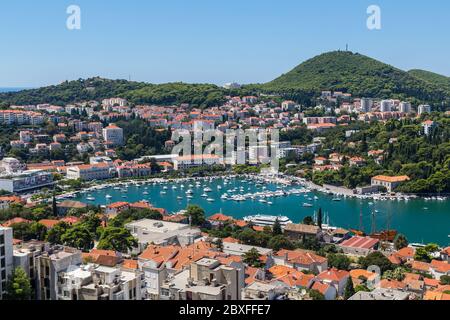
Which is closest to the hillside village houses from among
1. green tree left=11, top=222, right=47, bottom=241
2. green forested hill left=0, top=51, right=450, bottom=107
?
green tree left=11, top=222, right=47, bottom=241

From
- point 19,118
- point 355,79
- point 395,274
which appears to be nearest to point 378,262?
point 395,274

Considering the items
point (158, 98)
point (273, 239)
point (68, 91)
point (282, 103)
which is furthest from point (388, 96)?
point (273, 239)

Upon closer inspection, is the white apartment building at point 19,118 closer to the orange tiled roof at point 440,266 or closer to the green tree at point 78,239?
the green tree at point 78,239

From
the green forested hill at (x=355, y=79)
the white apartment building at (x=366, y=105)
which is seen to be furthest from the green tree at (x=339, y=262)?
the green forested hill at (x=355, y=79)

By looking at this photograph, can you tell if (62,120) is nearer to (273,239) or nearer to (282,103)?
(282,103)

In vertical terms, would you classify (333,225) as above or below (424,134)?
below
